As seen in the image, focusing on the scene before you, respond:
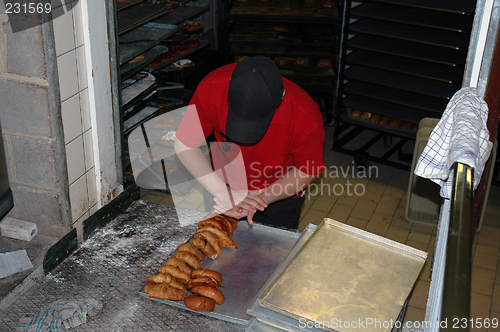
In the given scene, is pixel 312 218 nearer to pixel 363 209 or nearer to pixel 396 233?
pixel 363 209

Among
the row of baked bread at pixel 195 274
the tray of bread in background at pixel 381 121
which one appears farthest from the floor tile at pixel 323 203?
the row of baked bread at pixel 195 274

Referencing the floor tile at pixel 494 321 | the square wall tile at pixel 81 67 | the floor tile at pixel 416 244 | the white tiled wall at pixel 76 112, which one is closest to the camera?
the white tiled wall at pixel 76 112

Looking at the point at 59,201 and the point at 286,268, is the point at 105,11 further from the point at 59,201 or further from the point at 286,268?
the point at 286,268

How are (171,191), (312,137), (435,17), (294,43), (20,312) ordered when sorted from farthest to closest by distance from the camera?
(294,43) → (171,191) → (435,17) → (312,137) → (20,312)

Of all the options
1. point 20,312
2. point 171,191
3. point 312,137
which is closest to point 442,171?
point 312,137

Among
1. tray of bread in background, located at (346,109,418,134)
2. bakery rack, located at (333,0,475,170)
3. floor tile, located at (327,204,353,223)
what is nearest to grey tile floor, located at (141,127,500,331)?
floor tile, located at (327,204,353,223)

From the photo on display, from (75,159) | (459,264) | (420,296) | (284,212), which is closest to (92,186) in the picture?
(75,159)

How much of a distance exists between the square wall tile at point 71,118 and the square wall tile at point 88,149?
62mm

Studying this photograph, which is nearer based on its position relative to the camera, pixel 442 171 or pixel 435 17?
pixel 442 171

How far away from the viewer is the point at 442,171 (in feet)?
5.20

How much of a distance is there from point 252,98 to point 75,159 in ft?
3.07

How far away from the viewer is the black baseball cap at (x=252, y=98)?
1969 millimetres

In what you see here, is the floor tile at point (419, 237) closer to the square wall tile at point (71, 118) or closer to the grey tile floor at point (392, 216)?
the grey tile floor at point (392, 216)

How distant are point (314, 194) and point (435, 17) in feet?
6.42
